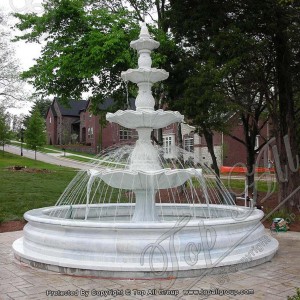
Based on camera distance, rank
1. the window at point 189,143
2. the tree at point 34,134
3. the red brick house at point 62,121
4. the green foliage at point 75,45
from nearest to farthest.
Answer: the green foliage at point 75,45
the tree at point 34,134
the window at point 189,143
the red brick house at point 62,121

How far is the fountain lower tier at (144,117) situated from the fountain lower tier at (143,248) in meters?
2.78

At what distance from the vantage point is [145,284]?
256 inches

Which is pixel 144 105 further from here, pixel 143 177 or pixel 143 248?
pixel 143 248

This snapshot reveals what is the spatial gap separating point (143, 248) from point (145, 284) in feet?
2.29

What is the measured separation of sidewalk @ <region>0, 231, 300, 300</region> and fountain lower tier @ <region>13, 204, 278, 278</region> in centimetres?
17

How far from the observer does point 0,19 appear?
1383 inches

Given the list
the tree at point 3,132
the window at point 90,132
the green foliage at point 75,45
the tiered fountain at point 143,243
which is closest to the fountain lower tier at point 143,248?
the tiered fountain at point 143,243

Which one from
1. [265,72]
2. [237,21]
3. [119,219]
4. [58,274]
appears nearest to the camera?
[58,274]

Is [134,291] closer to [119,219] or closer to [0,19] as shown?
[119,219]

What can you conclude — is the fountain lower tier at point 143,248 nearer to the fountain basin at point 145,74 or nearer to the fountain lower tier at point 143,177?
the fountain lower tier at point 143,177

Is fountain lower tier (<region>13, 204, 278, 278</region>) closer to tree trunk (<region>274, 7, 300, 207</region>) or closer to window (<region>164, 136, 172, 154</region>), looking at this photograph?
window (<region>164, 136, 172, 154</region>)

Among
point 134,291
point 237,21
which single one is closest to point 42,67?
point 237,21

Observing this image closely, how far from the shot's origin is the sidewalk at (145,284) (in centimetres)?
604

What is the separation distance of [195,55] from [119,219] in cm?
888
